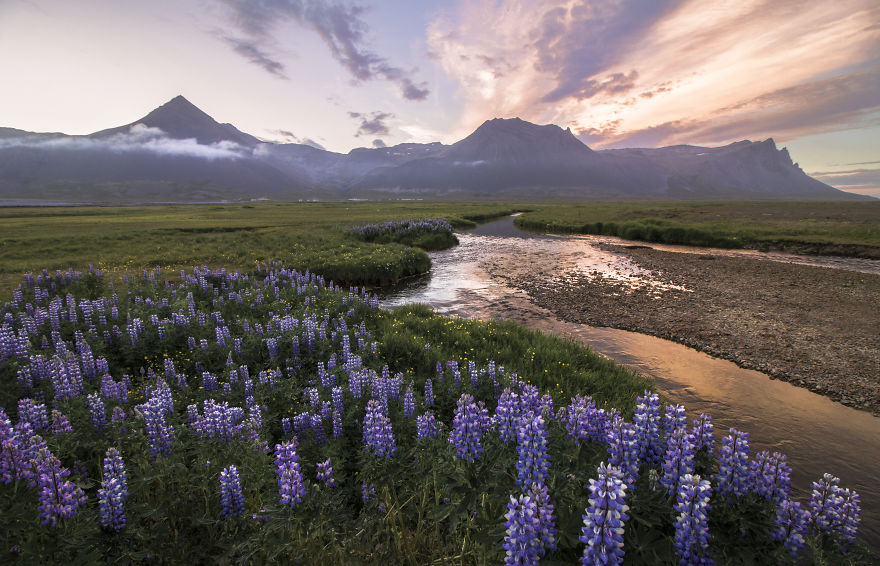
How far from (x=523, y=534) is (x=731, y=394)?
10469 millimetres

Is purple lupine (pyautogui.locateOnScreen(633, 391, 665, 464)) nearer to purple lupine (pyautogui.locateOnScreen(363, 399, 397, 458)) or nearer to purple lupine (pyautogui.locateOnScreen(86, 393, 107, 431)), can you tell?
purple lupine (pyautogui.locateOnScreen(363, 399, 397, 458))

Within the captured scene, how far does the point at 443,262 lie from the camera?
29734mm

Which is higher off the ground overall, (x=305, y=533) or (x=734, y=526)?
(x=734, y=526)

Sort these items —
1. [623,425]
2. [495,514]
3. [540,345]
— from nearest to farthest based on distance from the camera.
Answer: [623,425] → [495,514] → [540,345]

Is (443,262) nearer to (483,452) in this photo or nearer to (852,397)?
(852,397)

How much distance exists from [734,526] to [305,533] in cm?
441

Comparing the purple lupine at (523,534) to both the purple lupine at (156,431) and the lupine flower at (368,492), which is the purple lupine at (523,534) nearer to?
the lupine flower at (368,492)

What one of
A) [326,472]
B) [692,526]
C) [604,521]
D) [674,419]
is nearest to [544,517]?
[604,521]

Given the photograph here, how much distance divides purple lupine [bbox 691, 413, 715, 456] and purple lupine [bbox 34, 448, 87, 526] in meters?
6.07

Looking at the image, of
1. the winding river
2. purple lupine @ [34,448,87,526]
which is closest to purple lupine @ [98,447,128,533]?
purple lupine @ [34,448,87,526]

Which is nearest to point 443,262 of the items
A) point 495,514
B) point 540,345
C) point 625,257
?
point 625,257

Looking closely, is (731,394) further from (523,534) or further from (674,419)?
(523,534)

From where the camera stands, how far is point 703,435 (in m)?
3.91

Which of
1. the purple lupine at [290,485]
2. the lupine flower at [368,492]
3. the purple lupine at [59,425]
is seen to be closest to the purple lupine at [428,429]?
the lupine flower at [368,492]
